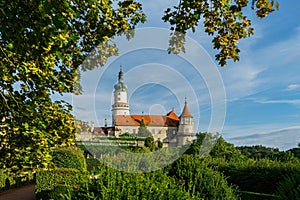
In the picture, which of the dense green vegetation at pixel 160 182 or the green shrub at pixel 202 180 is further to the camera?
the green shrub at pixel 202 180

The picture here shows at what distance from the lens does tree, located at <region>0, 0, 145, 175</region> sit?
5.43m

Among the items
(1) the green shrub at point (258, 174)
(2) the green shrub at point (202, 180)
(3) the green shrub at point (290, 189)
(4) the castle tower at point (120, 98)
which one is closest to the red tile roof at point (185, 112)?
(2) the green shrub at point (202, 180)

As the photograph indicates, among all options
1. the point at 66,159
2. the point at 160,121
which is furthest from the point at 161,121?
the point at 66,159

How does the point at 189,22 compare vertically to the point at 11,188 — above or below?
above

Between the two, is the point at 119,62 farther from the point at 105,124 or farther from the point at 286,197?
the point at 286,197

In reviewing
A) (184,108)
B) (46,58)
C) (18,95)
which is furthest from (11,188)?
(184,108)

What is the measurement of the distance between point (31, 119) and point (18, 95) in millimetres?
1048

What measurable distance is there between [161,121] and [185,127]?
1.74ft

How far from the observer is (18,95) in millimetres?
7059

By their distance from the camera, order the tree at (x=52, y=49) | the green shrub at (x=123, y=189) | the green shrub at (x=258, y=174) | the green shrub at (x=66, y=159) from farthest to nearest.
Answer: the green shrub at (x=66, y=159) → the green shrub at (x=258, y=174) → the tree at (x=52, y=49) → the green shrub at (x=123, y=189)

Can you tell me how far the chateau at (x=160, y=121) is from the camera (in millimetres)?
6191

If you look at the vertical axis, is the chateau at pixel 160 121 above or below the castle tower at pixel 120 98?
below

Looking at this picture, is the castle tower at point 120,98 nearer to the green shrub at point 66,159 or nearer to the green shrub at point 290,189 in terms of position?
the green shrub at point 290,189

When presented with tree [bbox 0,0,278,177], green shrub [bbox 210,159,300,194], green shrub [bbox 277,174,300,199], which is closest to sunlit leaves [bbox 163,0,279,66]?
tree [bbox 0,0,278,177]
